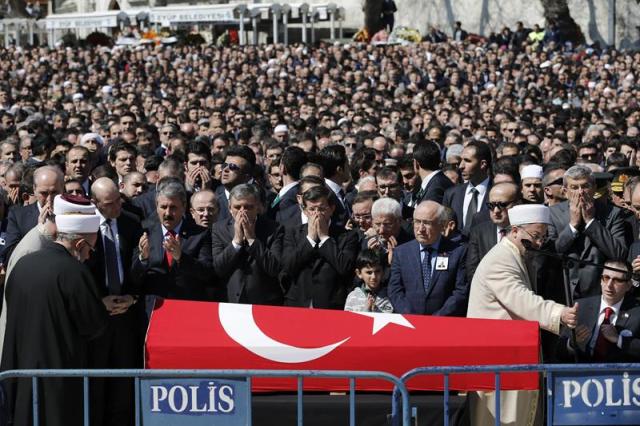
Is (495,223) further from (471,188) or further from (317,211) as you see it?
(471,188)

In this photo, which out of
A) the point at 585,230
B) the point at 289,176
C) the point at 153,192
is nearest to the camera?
the point at 585,230

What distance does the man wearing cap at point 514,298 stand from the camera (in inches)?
283

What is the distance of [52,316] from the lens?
7.16m

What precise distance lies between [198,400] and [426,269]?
2.60 meters

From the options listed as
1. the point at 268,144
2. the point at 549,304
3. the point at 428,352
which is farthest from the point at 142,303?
the point at 268,144

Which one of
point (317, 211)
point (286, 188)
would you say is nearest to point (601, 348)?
point (317, 211)

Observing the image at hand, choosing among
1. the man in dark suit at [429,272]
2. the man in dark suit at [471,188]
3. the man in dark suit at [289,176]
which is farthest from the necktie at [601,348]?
the man in dark suit at [289,176]

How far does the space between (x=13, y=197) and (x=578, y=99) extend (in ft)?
69.4

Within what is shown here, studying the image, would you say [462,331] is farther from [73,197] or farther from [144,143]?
[144,143]

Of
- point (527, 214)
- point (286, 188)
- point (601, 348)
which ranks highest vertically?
point (527, 214)

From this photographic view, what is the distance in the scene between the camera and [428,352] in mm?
7152

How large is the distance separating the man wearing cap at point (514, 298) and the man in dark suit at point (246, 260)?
182 cm

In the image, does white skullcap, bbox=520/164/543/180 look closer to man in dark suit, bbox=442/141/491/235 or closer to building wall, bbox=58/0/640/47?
man in dark suit, bbox=442/141/491/235

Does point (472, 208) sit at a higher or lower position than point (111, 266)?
lower
